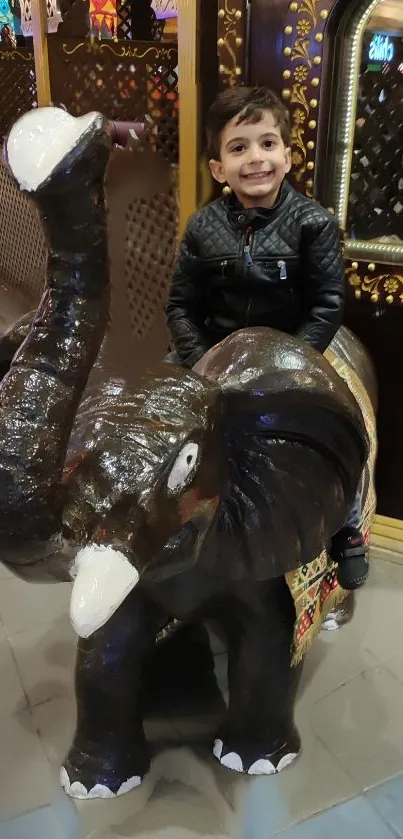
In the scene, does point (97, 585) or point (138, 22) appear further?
point (138, 22)

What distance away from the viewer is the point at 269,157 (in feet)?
4.52

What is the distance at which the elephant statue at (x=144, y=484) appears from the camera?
2.18ft

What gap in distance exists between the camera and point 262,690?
116 cm

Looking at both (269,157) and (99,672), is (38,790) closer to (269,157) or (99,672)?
(99,672)

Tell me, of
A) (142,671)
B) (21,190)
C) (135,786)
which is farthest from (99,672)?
(21,190)

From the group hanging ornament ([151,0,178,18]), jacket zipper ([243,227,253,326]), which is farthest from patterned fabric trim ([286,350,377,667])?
hanging ornament ([151,0,178,18])

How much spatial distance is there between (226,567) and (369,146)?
3.68ft

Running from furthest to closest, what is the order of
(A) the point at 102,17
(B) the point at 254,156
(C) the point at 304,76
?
(A) the point at 102,17 < (C) the point at 304,76 < (B) the point at 254,156

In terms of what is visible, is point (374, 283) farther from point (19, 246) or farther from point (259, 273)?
point (19, 246)

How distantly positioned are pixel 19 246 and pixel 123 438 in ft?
7.45

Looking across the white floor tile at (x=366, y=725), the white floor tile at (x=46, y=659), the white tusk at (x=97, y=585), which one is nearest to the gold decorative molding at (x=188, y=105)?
the white floor tile at (x=46, y=659)

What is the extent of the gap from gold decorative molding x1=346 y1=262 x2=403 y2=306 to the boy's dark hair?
0.40 meters

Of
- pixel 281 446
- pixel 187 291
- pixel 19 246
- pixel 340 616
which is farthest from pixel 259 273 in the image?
pixel 19 246

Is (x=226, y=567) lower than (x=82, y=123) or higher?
lower
